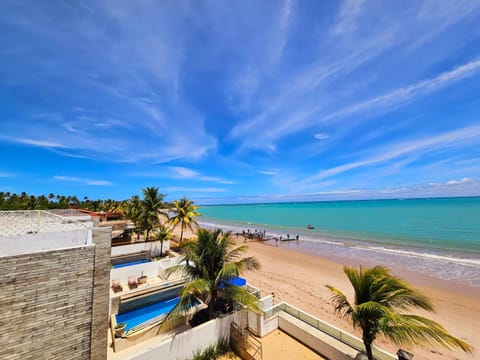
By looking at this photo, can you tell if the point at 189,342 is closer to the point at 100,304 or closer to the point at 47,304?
the point at 100,304

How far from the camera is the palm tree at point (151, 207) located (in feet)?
65.8

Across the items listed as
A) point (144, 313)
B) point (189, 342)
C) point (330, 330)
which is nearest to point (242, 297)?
point (189, 342)

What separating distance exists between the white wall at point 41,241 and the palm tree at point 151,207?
14.9m

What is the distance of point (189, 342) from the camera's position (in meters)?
6.43

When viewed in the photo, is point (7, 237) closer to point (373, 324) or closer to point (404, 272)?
point (373, 324)

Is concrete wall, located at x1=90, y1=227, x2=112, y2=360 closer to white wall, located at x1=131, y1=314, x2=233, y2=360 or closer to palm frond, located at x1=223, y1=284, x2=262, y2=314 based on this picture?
white wall, located at x1=131, y1=314, x2=233, y2=360

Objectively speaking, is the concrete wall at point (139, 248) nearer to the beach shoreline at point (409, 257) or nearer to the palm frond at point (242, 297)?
the palm frond at point (242, 297)

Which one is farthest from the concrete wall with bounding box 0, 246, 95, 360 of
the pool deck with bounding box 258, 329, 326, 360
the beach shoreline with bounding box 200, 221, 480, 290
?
the beach shoreline with bounding box 200, 221, 480, 290

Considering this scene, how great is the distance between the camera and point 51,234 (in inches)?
211

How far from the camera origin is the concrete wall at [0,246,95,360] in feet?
13.0

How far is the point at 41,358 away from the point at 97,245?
7.72 feet

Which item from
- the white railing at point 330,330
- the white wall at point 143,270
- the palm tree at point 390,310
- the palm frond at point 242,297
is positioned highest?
the palm tree at point 390,310

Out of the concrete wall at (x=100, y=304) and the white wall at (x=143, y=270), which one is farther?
the white wall at (x=143, y=270)

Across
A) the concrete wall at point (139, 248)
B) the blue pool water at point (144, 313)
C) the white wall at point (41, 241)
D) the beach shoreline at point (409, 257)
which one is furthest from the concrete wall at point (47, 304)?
the beach shoreline at point (409, 257)
